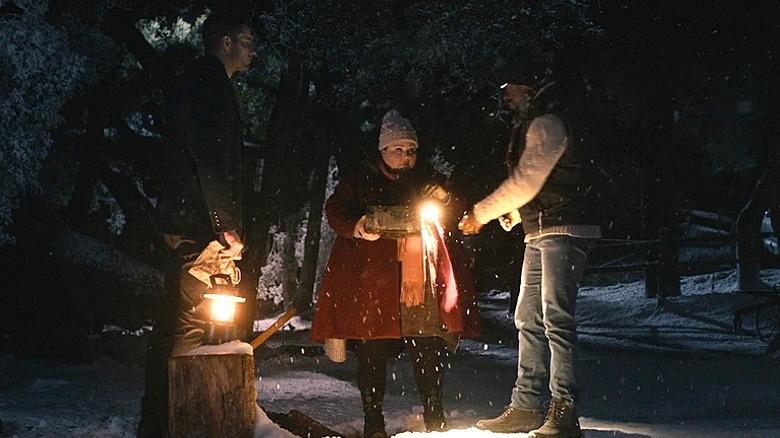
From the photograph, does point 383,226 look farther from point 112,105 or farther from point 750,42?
point 750,42

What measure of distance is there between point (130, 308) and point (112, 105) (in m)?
3.16

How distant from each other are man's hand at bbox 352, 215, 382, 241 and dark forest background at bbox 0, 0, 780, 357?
2931 millimetres

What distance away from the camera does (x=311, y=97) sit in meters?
15.6

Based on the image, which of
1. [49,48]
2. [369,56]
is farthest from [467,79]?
[49,48]

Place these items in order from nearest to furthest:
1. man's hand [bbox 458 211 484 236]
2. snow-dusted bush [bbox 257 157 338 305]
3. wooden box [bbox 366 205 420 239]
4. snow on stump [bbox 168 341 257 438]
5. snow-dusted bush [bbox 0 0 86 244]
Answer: snow on stump [bbox 168 341 257 438] < man's hand [bbox 458 211 484 236] < wooden box [bbox 366 205 420 239] < snow-dusted bush [bbox 0 0 86 244] < snow-dusted bush [bbox 257 157 338 305]

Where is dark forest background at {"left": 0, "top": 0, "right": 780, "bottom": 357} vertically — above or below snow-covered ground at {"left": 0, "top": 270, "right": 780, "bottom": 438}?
above

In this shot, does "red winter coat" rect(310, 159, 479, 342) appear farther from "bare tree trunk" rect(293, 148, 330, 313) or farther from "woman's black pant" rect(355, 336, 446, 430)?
"bare tree trunk" rect(293, 148, 330, 313)

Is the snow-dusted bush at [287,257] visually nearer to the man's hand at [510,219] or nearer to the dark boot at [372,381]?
the dark boot at [372,381]

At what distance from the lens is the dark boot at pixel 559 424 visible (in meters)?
4.67

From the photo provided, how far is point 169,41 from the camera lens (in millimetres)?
14430

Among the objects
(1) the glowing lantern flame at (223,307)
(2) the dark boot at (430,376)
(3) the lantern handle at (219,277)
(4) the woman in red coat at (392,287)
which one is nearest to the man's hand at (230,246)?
(3) the lantern handle at (219,277)

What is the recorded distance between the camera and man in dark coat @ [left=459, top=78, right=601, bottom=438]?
4.77 metres

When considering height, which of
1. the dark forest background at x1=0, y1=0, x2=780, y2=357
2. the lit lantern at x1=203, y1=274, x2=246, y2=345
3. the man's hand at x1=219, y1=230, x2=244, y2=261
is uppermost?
the dark forest background at x1=0, y1=0, x2=780, y2=357

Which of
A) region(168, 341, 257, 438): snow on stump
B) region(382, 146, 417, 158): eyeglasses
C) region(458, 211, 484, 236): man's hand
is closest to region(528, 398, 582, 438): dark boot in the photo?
region(458, 211, 484, 236): man's hand
